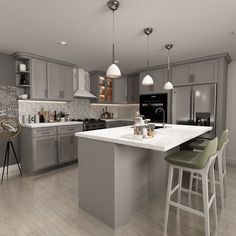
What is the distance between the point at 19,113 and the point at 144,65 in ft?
10.5

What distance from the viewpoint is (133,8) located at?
1.98 m

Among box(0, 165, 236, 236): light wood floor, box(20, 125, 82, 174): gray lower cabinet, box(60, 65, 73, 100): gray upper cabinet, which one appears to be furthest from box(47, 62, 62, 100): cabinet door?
box(0, 165, 236, 236): light wood floor

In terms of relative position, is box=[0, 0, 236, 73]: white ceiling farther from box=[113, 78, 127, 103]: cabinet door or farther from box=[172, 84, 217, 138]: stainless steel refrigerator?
box=[113, 78, 127, 103]: cabinet door

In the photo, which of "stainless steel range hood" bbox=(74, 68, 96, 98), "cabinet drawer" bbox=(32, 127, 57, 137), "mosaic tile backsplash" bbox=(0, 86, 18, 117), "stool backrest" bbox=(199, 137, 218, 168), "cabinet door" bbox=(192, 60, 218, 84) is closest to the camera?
"stool backrest" bbox=(199, 137, 218, 168)

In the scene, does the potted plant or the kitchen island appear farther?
Answer: the potted plant

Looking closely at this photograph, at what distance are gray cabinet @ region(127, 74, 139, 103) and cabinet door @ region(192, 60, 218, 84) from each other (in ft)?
6.35

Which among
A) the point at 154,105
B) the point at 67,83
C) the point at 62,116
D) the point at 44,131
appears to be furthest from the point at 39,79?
the point at 154,105

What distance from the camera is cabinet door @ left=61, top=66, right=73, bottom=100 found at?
4.23m

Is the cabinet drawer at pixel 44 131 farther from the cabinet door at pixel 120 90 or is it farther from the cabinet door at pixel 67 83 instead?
the cabinet door at pixel 120 90

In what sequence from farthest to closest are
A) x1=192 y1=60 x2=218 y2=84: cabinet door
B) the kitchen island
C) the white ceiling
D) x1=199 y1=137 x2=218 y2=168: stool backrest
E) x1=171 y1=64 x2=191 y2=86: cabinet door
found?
x1=171 y1=64 x2=191 y2=86: cabinet door
x1=192 y1=60 x2=218 y2=84: cabinet door
the white ceiling
the kitchen island
x1=199 y1=137 x2=218 y2=168: stool backrest

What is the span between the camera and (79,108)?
195 inches

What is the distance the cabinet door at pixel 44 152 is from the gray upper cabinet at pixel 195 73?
10.4 ft

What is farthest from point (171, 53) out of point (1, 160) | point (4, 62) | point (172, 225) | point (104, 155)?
point (1, 160)

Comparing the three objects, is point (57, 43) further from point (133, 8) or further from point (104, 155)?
point (104, 155)
